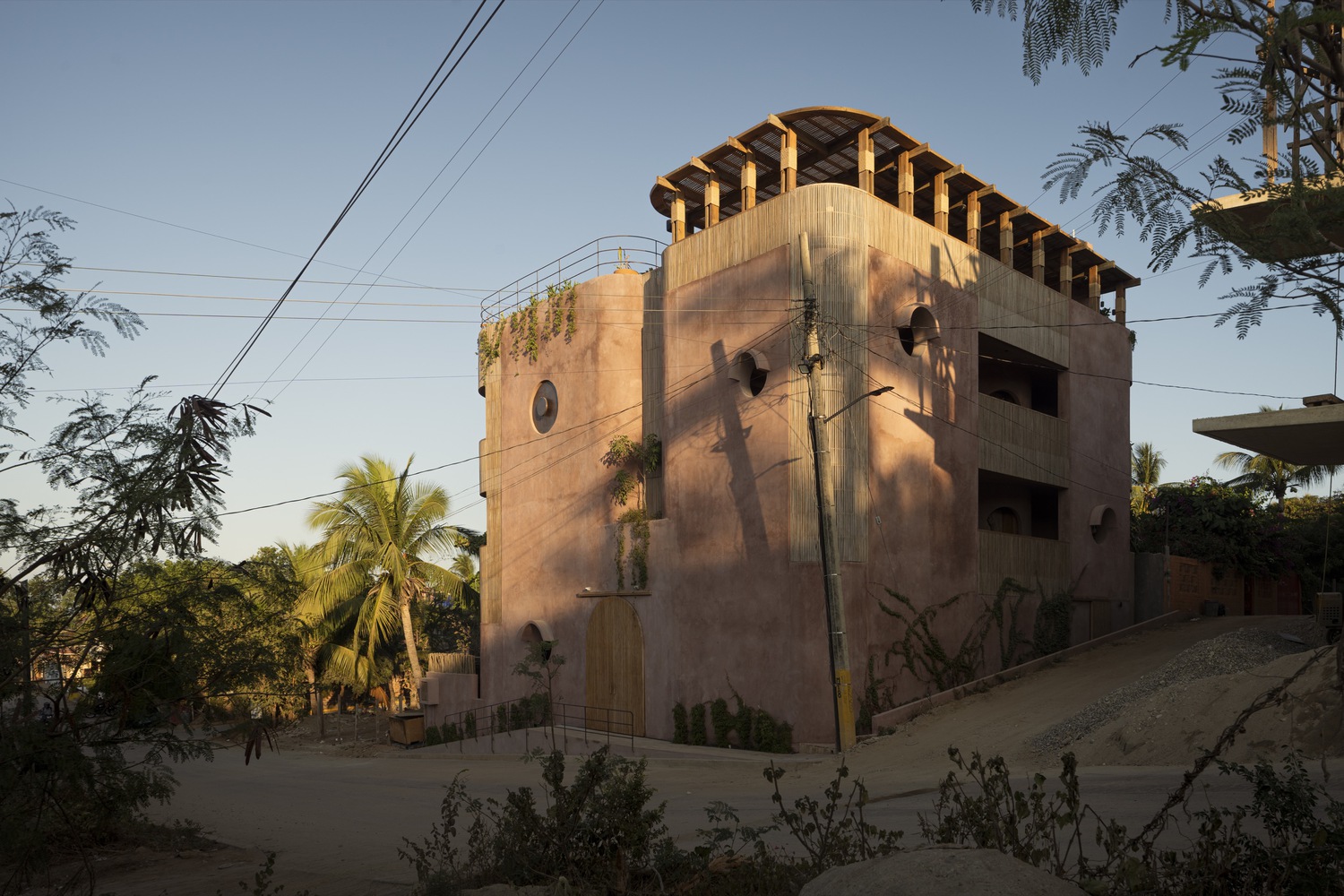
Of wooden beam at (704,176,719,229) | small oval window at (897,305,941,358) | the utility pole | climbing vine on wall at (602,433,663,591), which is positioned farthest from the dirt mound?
wooden beam at (704,176,719,229)

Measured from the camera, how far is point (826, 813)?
6.48m

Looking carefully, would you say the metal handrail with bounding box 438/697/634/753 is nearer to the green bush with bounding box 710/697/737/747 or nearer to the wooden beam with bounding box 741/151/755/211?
the green bush with bounding box 710/697/737/747

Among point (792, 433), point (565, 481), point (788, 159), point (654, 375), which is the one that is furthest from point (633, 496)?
point (788, 159)

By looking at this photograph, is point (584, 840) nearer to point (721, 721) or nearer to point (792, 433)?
point (792, 433)

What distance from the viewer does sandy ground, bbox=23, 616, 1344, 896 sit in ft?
36.6

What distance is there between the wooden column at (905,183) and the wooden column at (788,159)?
264 cm

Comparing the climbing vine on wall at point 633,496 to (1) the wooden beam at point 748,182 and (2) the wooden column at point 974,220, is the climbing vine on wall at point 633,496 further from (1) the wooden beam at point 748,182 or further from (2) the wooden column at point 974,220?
(2) the wooden column at point 974,220

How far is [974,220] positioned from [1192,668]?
38.2 feet

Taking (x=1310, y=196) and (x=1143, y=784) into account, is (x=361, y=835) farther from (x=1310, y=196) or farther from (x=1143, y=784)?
(x=1310, y=196)

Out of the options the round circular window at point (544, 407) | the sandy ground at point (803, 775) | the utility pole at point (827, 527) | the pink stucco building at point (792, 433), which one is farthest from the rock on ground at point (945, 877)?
the round circular window at point (544, 407)

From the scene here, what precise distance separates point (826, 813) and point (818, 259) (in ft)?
54.0

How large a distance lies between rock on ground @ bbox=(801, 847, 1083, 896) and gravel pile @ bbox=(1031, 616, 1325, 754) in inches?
485

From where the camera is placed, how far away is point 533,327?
29078 millimetres

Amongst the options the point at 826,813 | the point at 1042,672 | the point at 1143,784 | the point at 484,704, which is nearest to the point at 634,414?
the point at 484,704
